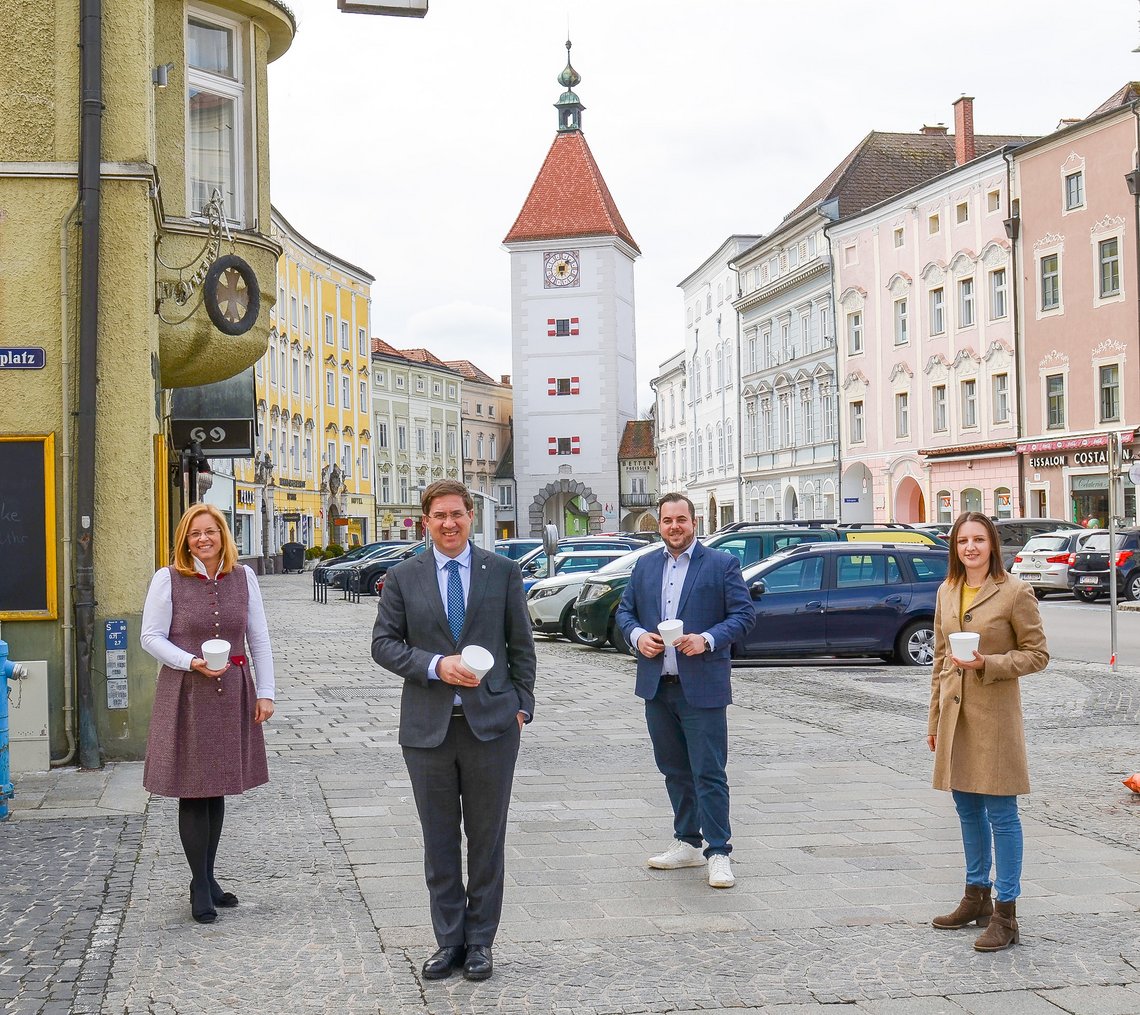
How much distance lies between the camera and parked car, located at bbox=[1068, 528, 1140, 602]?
32.9 m

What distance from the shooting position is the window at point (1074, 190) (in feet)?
148

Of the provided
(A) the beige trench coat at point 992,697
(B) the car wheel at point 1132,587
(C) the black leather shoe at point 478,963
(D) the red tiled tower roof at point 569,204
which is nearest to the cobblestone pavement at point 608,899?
(C) the black leather shoe at point 478,963

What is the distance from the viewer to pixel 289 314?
247 feet


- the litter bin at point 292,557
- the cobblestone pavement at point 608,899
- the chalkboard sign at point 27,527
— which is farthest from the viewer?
the litter bin at point 292,557

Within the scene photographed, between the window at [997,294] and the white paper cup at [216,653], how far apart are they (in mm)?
45935

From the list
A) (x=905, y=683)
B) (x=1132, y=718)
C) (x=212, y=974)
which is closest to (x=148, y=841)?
(x=212, y=974)

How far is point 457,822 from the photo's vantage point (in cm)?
584

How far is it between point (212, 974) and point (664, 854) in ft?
8.35

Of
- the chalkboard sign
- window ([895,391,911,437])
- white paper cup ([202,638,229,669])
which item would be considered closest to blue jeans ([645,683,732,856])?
white paper cup ([202,638,229,669])

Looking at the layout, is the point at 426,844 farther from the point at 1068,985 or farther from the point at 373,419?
the point at 373,419

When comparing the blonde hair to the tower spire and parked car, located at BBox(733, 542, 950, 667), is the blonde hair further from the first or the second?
the tower spire

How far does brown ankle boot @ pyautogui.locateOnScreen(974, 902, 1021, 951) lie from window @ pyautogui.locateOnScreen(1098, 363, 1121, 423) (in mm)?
40203

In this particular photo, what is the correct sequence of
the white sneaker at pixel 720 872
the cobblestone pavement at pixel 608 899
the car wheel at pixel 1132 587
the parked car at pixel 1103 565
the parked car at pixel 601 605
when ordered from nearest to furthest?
1. the cobblestone pavement at pixel 608 899
2. the white sneaker at pixel 720 872
3. the parked car at pixel 601 605
4. the parked car at pixel 1103 565
5. the car wheel at pixel 1132 587

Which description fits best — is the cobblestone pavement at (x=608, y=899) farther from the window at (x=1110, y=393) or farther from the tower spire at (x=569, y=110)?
the tower spire at (x=569, y=110)
